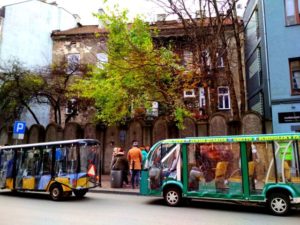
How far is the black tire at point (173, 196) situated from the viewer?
11.2m

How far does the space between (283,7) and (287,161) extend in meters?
13.0

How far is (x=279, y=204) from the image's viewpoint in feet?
31.6

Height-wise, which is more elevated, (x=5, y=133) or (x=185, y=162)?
(x=5, y=133)

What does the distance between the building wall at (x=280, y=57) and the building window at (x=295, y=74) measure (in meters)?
0.27

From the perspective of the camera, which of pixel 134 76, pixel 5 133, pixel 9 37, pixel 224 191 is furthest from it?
pixel 9 37

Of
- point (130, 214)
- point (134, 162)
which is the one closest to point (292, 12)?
point (134, 162)

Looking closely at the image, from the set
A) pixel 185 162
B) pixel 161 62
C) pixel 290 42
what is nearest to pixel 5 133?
pixel 161 62

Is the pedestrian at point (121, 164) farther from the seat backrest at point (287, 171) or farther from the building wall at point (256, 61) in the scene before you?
the building wall at point (256, 61)

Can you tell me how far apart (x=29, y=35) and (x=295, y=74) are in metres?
27.6

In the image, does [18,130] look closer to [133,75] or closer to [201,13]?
[133,75]

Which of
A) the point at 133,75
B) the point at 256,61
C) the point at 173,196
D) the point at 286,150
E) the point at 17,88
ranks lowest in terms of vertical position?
the point at 173,196

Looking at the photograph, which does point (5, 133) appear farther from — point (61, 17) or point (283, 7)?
point (283, 7)

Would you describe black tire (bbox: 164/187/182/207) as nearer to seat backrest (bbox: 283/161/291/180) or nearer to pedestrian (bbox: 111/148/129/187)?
seat backrest (bbox: 283/161/291/180)

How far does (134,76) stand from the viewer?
18391 mm
